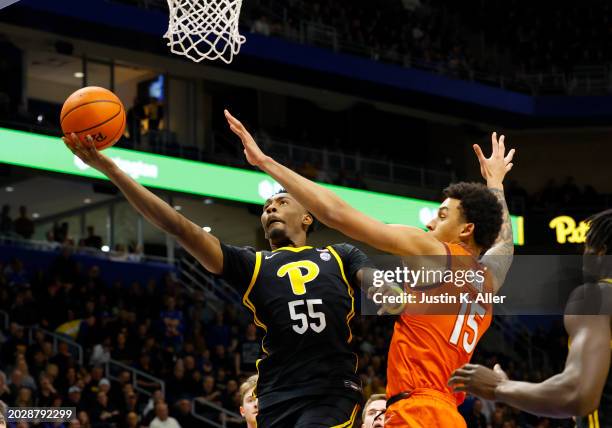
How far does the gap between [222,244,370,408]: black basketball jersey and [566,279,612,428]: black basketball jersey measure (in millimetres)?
1762

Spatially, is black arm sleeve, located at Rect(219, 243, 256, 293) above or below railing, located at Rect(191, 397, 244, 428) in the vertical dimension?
above

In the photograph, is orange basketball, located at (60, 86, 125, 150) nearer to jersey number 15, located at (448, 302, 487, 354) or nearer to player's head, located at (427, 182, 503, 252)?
player's head, located at (427, 182, 503, 252)

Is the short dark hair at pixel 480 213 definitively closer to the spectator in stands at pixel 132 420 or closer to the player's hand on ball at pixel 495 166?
the player's hand on ball at pixel 495 166

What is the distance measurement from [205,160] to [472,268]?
15725mm

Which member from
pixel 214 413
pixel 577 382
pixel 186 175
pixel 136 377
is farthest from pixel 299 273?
pixel 186 175

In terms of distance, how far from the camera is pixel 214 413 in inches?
601

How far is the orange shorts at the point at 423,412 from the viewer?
16.2 feet

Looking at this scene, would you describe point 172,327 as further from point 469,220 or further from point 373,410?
point 469,220

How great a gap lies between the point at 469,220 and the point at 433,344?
0.60 meters

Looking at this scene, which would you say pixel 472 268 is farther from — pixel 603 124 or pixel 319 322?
pixel 603 124

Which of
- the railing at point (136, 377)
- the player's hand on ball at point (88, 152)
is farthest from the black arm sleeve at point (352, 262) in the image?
the railing at point (136, 377)

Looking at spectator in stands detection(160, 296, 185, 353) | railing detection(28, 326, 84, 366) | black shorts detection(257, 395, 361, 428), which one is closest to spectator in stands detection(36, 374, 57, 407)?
railing detection(28, 326, 84, 366)

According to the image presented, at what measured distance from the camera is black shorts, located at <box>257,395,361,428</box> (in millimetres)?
5266

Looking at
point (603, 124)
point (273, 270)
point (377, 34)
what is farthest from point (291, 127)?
point (273, 270)
